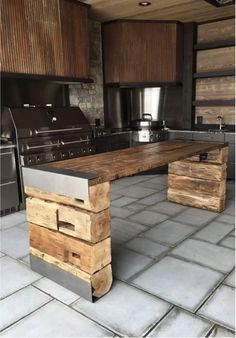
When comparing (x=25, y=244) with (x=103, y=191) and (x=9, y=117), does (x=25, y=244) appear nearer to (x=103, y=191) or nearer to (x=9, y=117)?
(x=103, y=191)

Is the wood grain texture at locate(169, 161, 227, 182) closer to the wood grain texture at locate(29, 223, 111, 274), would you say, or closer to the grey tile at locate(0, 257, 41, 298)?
the wood grain texture at locate(29, 223, 111, 274)

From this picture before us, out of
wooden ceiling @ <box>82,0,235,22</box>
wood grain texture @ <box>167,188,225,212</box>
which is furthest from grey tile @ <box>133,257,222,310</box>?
wooden ceiling @ <box>82,0,235,22</box>

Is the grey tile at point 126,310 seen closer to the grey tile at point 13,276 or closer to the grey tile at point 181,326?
the grey tile at point 181,326

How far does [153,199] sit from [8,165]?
6.30ft

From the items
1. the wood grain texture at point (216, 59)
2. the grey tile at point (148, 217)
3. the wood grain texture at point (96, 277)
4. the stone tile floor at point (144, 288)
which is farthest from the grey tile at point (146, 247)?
the wood grain texture at point (216, 59)

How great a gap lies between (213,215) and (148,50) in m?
3.09

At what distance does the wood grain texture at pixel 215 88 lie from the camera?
5312 mm

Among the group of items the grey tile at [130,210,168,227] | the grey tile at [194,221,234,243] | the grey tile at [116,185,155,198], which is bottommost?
the grey tile at [194,221,234,243]

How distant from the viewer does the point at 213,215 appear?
3566 millimetres

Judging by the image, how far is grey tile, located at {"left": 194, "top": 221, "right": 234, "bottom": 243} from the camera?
2.98 metres

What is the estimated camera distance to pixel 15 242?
9.75 feet

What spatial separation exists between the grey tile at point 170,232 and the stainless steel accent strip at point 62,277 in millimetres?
1084

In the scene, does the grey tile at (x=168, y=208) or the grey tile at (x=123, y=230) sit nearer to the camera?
the grey tile at (x=123, y=230)

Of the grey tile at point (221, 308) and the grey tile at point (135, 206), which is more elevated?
the grey tile at point (135, 206)
